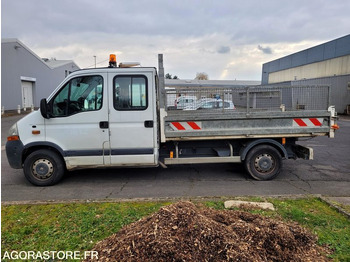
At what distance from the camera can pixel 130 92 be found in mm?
5762

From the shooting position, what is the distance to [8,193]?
5.60 meters

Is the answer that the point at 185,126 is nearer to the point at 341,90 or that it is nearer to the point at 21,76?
the point at 341,90

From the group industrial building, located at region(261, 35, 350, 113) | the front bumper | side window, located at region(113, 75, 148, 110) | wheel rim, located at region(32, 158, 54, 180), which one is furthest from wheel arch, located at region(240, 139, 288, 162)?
industrial building, located at region(261, 35, 350, 113)

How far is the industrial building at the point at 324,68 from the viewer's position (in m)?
25.3

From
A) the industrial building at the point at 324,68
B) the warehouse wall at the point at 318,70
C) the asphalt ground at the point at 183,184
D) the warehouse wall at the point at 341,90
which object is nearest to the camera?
the asphalt ground at the point at 183,184

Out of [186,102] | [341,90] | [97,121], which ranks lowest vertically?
[97,121]

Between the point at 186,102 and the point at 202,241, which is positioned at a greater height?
the point at 186,102

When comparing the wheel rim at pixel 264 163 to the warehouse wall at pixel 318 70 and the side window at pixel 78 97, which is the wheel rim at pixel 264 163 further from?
the warehouse wall at pixel 318 70

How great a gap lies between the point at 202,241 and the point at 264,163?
12.7 feet

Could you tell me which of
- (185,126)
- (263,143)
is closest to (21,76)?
(185,126)

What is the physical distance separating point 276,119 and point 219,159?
155cm

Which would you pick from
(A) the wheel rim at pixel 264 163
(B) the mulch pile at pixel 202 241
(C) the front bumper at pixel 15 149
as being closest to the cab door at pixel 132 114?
(C) the front bumper at pixel 15 149

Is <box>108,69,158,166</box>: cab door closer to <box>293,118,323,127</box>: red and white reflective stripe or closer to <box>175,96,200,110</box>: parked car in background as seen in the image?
<box>175,96,200,110</box>: parked car in background

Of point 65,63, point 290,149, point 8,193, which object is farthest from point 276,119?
point 65,63
